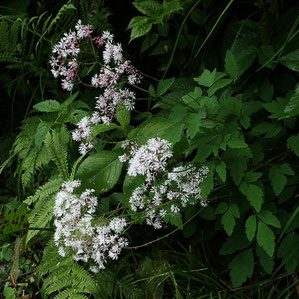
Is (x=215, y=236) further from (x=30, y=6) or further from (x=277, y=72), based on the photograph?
(x=30, y=6)

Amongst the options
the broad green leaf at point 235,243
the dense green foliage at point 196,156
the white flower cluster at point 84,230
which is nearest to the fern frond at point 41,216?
the dense green foliage at point 196,156

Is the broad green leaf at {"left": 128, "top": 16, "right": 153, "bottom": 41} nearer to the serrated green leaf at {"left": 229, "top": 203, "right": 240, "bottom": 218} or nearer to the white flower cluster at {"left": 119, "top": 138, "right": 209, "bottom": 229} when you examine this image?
the white flower cluster at {"left": 119, "top": 138, "right": 209, "bottom": 229}

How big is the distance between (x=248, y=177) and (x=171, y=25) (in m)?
1.15

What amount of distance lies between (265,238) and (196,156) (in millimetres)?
420

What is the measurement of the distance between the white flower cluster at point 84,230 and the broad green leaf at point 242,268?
1.75 feet

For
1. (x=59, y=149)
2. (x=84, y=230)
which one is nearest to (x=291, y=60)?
(x=84, y=230)

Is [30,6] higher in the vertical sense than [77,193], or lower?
higher

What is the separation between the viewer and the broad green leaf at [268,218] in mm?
1556

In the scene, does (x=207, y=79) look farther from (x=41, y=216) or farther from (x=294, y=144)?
(x=41, y=216)

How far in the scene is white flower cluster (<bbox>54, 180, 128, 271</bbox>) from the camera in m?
1.65

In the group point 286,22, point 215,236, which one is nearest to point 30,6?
point 286,22

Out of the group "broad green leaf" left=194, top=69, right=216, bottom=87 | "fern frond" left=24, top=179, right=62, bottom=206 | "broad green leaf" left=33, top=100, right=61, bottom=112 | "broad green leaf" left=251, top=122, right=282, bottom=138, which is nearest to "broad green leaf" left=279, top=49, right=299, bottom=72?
"broad green leaf" left=251, top=122, right=282, bottom=138

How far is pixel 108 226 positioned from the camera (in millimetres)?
1677

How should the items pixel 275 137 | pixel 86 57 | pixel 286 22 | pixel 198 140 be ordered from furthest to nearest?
pixel 86 57 → pixel 286 22 → pixel 275 137 → pixel 198 140
